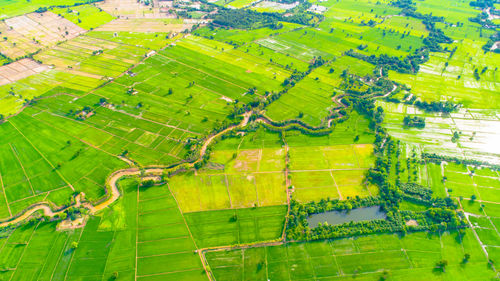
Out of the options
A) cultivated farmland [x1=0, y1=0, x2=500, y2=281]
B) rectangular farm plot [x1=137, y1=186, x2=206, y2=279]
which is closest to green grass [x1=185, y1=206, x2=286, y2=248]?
cultivated farmland [x1=0, y1=0, x2=500, y2=281]

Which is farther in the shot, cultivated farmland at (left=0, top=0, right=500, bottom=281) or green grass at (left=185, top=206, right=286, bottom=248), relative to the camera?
green grass at (left=185, top=206, right=286, bottom=248)

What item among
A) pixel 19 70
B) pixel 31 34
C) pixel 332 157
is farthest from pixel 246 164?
pixel 31 34

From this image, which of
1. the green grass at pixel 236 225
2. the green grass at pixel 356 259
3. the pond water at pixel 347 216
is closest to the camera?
the green grass at pixel 356 259

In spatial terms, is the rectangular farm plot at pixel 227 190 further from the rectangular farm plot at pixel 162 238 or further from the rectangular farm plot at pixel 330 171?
the rectangular farm plot at pixel 330 171

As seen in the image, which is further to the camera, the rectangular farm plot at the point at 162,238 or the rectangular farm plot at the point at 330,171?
the rectangular farm plot at the point at 330,171

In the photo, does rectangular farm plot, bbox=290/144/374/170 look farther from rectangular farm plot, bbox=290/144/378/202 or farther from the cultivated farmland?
the cultivated farmland

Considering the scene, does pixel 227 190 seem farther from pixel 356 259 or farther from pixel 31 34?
pixel 31 34

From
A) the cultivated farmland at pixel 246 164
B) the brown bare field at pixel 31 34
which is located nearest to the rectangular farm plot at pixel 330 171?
the cultivated farmland at pixel 246 164
